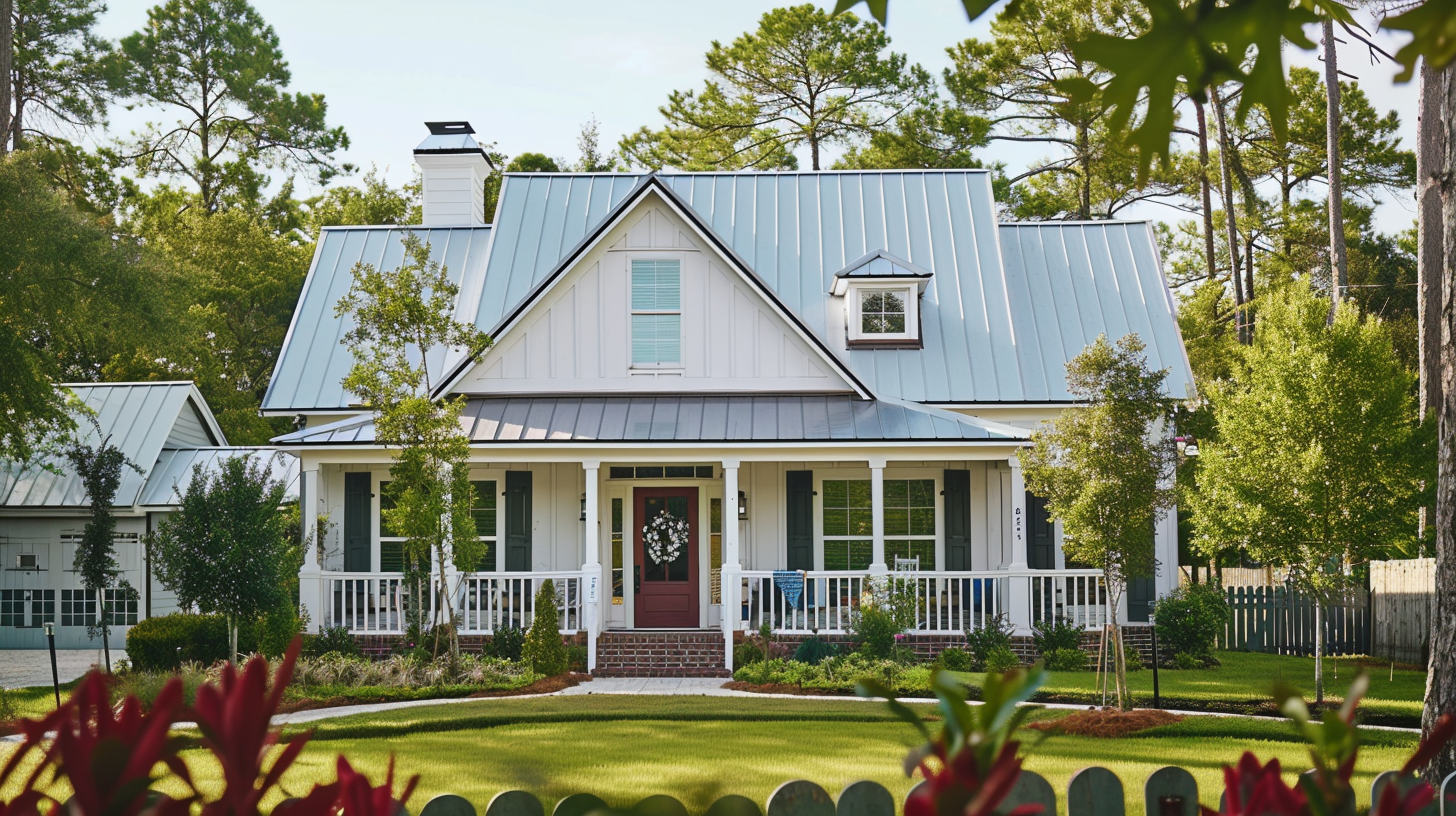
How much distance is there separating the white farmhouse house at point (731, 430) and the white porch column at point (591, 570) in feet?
0.14

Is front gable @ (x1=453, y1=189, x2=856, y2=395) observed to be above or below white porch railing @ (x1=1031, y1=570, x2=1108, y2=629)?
above

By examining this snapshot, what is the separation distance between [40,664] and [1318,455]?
18.7 m

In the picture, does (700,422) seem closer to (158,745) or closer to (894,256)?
(894,256)

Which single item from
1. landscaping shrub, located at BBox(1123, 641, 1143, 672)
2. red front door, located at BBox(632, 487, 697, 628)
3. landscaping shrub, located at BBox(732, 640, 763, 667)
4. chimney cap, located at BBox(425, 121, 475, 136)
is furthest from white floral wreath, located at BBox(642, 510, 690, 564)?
chimney cap, located at BBox(425, 121, 475, 136)

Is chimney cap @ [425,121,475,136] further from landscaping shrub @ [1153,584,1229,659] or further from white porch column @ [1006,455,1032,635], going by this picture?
landscaping shrub @ [1153,584,1229,659]

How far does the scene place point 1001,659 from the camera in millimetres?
15984

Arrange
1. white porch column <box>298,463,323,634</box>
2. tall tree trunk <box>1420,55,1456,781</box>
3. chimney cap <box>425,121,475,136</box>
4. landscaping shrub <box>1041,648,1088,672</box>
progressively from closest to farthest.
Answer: tall tree trunk <box>1420,55,1456,781</box> → landscaping shrub <box>1041,648,1088,672</box> → white porch column <box>298,463,323,634</box> → chimney cap <box>425,121,475,136</box>

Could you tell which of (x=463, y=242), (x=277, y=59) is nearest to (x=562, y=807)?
(x=463, y=242)

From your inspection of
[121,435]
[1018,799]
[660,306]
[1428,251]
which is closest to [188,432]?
[121,435]

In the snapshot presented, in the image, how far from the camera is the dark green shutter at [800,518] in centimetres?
1873

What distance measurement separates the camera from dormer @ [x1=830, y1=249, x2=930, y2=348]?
64.5 ft

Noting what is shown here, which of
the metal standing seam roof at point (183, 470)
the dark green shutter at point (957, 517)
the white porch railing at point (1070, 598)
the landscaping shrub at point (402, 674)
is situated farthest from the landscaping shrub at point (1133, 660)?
the metal standing seam roof at point (183, 470)

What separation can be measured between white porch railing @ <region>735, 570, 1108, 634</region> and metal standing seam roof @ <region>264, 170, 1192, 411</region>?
2973 millimetres

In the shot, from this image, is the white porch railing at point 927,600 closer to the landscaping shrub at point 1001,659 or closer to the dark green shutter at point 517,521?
the landscaping shrub at point 1001,659
